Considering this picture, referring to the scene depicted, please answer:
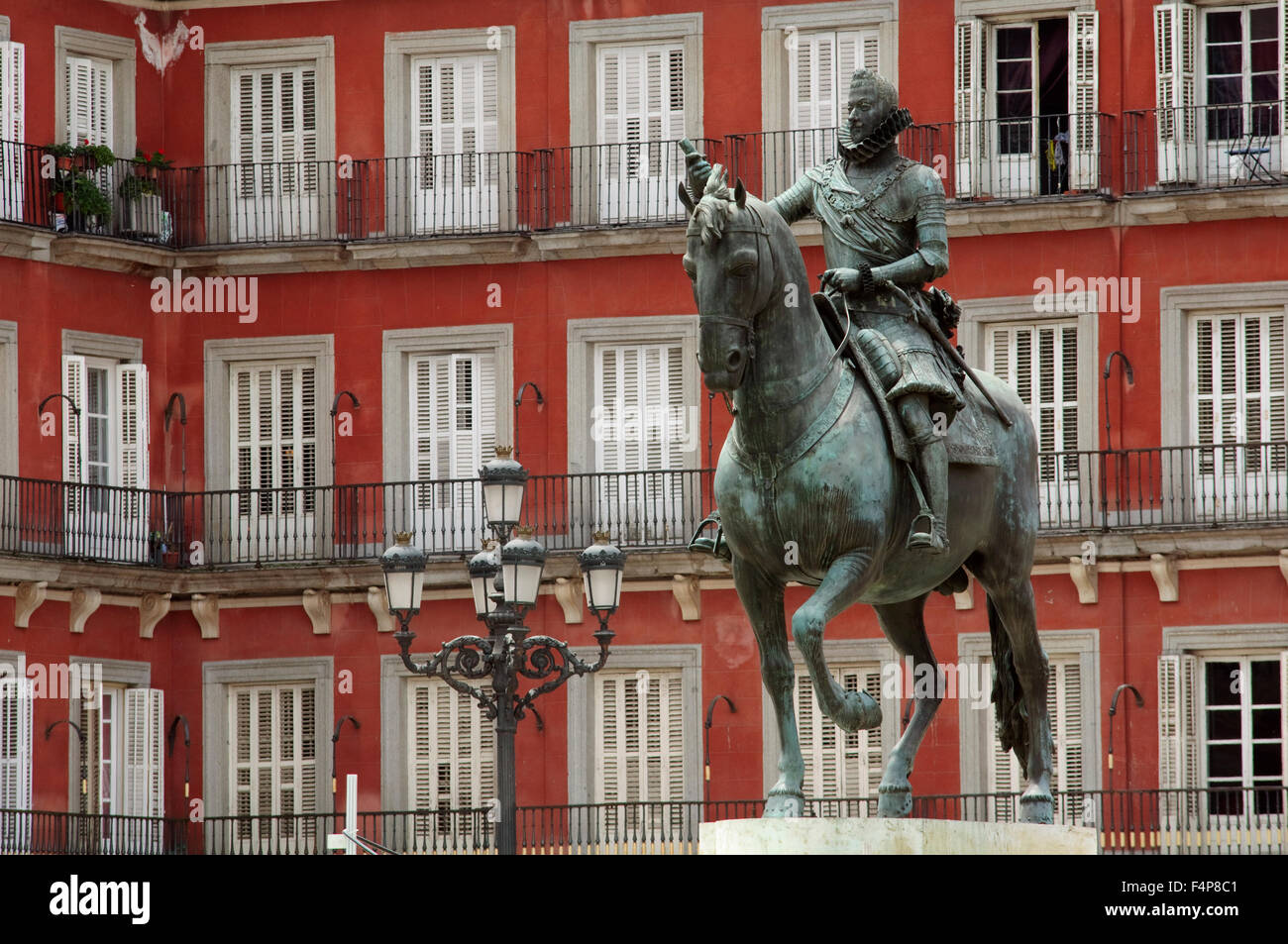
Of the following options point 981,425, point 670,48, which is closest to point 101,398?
point 670,48

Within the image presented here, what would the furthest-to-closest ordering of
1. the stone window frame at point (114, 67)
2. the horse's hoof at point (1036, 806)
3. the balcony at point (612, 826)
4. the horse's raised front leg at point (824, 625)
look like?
the stone window frame at point (114, 67) → the balcony at point (612, 826) → the horse's hoof at point (1036, 806) → the horse's raised front leg at point (824, 625)

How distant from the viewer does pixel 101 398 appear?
122 ft

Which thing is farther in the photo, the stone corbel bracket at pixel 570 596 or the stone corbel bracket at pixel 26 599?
the stone corbel bracket at pixel 570 596

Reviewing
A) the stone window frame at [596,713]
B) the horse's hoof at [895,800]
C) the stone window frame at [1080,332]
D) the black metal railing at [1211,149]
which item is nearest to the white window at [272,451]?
the stone window frame at [596,713]

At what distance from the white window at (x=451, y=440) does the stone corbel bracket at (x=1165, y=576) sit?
791 cm

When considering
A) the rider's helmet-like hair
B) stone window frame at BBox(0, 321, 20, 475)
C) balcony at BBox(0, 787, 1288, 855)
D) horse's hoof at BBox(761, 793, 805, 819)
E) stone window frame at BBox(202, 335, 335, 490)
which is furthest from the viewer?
stone window frame at BBox(202, 335, 335, 490)

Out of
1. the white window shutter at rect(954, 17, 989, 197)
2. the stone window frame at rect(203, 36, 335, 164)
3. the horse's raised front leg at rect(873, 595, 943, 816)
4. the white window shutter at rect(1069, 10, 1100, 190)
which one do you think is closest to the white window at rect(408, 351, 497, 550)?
the stone window frame at rect(203, 36, 335, 164)

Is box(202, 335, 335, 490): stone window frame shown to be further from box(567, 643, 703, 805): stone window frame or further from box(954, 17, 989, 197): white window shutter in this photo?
box(954, 17, 989, 197): white window shutter

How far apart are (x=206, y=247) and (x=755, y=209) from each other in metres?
25.4

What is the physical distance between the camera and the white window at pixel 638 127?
36625mm

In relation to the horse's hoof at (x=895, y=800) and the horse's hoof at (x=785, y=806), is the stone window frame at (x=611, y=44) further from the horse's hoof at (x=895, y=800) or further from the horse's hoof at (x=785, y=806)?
the horse's hoof at (x=785, y=806)

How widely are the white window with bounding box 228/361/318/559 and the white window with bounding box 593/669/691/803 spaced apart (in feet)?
14.5

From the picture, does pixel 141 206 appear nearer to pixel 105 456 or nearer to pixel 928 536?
pixel 105 456

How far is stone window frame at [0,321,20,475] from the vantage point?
3594 centimetres
